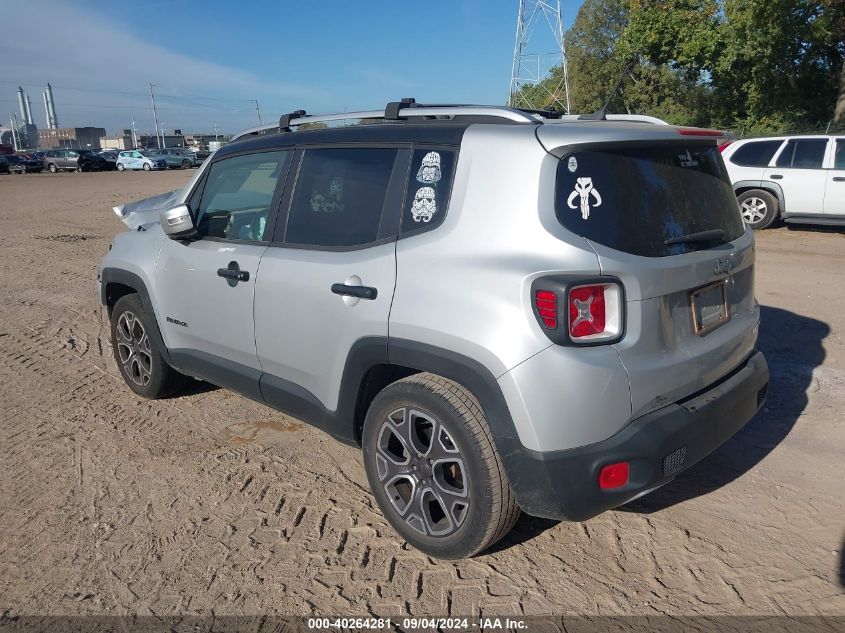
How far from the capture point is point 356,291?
116 inches

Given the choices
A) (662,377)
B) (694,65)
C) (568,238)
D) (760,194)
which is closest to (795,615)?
(662,377)

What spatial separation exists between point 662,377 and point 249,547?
1.96 metres

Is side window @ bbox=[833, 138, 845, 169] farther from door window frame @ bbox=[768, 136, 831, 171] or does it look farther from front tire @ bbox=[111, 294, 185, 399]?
front tire @ bbox=[111, 294, 185, 399]

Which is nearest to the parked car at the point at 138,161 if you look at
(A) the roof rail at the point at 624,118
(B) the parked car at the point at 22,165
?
(B) the parked car at the point at 22,165

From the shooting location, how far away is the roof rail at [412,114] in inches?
114

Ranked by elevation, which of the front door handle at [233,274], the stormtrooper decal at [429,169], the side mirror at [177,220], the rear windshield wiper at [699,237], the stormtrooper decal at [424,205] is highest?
the stormtrooper decal at [429,169]

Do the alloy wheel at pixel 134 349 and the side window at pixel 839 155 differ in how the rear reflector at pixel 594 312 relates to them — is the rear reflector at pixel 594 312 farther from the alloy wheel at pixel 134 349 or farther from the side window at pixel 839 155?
the side window at pixel 839 155

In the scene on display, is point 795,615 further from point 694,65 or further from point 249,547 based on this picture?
point 694,65

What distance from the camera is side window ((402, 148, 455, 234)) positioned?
9.27 ft

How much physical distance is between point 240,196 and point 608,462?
8.80 ft

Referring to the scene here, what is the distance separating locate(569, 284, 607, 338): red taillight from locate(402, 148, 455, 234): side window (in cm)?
69

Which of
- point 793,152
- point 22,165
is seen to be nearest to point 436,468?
point 793,152

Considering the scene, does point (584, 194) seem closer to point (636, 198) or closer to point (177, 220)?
point (636, 198)

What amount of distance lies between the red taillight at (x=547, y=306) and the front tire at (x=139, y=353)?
9.75 feet
